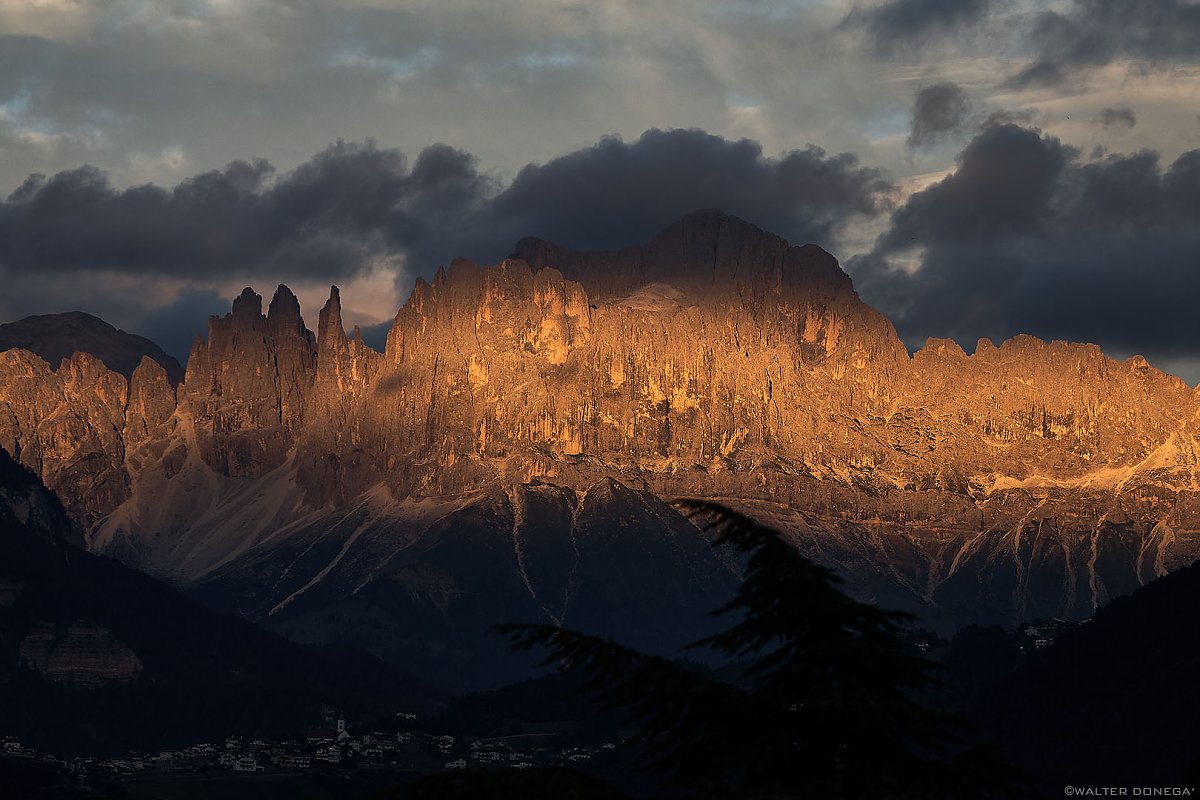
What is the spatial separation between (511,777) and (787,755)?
12.7 feet

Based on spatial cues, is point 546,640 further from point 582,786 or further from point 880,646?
point 880,646

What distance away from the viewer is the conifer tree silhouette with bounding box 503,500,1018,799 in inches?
1221

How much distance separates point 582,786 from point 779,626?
3967 millimetres

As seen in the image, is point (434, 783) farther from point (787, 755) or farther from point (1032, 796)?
point (1032, 796)

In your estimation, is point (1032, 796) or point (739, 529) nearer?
point (1032, 796)

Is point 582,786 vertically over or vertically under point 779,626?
under

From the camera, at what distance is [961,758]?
104 ft

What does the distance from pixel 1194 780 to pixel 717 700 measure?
26.0 ft


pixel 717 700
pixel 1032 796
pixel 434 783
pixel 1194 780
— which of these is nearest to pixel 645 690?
pixel 717 700

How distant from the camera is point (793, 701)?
32.3 meters

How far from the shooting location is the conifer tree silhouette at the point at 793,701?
3102 cm

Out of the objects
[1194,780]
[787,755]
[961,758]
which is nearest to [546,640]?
[787,755]

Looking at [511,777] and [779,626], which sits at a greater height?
[779,626]

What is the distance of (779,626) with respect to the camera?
32.8 m
